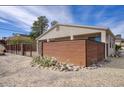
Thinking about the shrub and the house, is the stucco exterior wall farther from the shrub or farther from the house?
the shrub

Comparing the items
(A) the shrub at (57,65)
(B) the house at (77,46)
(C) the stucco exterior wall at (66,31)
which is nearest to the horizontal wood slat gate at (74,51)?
(B) the house at (77,46)

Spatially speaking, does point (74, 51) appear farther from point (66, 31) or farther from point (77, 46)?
point (66, 31)

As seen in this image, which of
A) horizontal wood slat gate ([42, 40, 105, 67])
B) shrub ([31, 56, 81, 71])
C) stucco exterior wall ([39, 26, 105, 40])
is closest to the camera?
shrub ([31, 56, 81, 71])

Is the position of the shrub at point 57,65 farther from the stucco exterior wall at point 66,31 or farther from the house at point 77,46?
the stucco exterior wall at point 66,31

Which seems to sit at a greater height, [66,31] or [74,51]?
[66,31]

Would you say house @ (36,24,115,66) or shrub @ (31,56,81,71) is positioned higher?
house @ (36,24,115,66)

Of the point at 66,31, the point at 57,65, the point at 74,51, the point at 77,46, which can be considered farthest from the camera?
the point at 66,31

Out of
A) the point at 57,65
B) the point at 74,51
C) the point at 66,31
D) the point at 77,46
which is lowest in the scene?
the point at 57,65

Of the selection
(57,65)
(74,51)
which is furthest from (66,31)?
(57,65)

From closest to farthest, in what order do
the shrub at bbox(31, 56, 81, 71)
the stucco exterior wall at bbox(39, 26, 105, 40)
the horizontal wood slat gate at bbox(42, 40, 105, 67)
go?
the shrub at bbox(31, 56, 81, 71)
the horizontal wood slat gate at bbox(42, 40, 105, 67)
the stucco exterior wall at bbox(39, 26, 105, 40)

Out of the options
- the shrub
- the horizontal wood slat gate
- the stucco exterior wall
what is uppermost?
the stucco exterior wall

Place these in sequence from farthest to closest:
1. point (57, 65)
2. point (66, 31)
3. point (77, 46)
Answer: point (66, 31)
point (77, 46)
point (57, 65)

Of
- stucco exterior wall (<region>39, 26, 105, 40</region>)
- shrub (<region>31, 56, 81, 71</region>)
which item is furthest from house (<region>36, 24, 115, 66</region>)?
shrub (<region>31, 56, 81, 71</region>)
